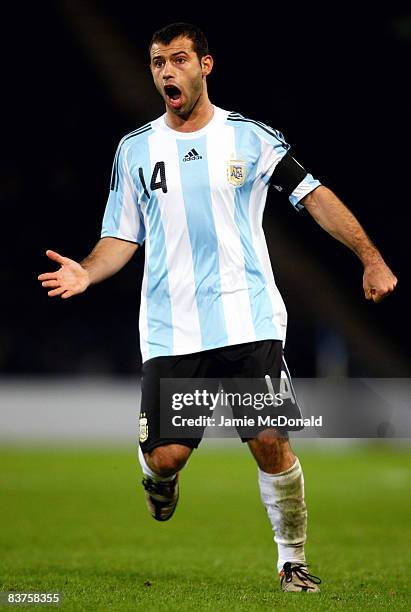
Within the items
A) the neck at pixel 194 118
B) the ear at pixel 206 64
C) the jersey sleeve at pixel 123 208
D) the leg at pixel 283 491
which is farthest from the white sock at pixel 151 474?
the ear at pixel 206 64

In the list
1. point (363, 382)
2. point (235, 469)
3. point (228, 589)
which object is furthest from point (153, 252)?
point (363, 382)

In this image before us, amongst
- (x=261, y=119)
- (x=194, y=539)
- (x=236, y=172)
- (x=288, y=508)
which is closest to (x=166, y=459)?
(x=288, y=508)

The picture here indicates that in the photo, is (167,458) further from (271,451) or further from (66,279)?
(66,279)

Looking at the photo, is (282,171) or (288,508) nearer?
(288,508)

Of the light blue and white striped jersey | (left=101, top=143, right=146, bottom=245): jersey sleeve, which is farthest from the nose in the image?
(left=101, top=143, right=146, bottom=245): jersey sleeve

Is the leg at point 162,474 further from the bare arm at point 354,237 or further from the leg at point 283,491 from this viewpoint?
the bare arm at point 354,237

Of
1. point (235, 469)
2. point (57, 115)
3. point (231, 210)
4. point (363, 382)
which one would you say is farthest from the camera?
point (57, 115)

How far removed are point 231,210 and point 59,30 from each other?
18.2 meters

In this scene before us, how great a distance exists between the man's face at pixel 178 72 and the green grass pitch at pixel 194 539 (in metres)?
2.11

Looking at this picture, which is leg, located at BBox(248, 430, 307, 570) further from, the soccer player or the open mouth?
the open mouth

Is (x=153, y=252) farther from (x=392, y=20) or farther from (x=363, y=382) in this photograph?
(x=392, y=20)

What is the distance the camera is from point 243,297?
471 cm

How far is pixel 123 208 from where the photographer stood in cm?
500

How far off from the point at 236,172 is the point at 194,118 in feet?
1.18
